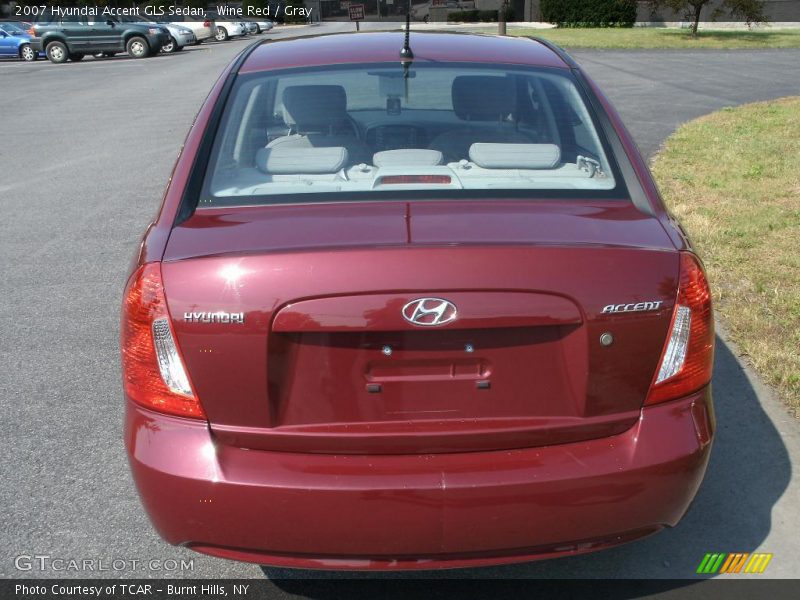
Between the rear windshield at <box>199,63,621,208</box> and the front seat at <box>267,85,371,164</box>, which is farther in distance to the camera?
the front seat at <box>267,85,371,164</box>

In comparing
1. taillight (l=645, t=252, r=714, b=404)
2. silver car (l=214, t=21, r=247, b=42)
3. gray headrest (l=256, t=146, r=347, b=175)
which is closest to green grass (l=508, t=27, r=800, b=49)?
silver car (l=214, t=21, r=247, b=42)

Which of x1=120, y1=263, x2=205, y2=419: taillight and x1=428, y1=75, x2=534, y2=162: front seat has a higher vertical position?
x1=428, y1=75, x2=534, y2=162: front seat

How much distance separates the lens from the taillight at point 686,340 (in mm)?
2391

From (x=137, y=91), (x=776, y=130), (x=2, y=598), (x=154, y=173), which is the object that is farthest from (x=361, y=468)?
(x=137, y=91)

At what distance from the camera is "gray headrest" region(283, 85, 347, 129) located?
346 cm

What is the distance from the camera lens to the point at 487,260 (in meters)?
2.27

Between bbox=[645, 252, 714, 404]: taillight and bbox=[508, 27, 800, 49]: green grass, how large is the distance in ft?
100

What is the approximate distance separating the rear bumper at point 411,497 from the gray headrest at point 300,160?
42.2 inches

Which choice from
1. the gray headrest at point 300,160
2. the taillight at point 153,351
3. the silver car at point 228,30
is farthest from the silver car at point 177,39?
the taillight at point 153,351

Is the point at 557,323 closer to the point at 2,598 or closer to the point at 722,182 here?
the point at 2,598

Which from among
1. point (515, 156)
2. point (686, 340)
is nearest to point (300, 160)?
point (515, 156)

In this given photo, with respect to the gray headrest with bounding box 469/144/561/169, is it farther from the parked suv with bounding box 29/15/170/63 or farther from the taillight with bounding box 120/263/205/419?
the parked suv with bounding box 29/15/170/63

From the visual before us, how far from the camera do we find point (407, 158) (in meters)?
3.20

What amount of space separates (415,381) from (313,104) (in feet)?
5.24
